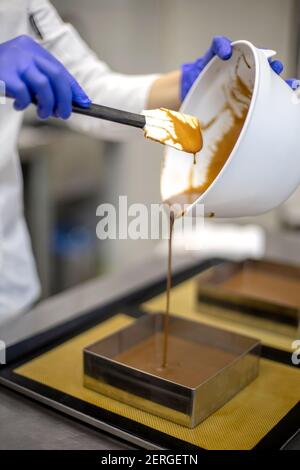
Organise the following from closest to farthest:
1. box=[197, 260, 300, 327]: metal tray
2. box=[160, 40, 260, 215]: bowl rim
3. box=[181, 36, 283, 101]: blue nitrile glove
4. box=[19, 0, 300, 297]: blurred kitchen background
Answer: box=[160, 40, 260, 215]: bowl rim, box=[181, 36, 283, 101]: blue nitrile glove, box=[197, 260, 300, 327]: metal tray, box=[19, 0, 300, 297]: blurred kitchen background

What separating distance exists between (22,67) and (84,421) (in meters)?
0.46

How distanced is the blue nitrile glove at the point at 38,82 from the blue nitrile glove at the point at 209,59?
10.0 inches

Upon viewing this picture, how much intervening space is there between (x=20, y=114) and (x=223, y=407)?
0.68m

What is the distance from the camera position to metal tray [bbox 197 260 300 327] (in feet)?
3.48

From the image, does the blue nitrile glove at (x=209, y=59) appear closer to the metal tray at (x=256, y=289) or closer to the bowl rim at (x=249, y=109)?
the bowl rim at (x=249, y=109)

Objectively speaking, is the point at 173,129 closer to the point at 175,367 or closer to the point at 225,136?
the point at 225,136

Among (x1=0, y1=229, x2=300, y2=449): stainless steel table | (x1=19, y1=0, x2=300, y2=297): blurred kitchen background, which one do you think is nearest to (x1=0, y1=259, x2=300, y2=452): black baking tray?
(x1=0, y1=229, x2=300, y2=449): stainless steel table

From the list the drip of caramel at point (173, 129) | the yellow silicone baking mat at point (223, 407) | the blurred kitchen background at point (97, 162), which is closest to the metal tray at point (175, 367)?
the yellow silicone baking mat at point (223, 407)

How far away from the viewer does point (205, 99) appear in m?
0.96

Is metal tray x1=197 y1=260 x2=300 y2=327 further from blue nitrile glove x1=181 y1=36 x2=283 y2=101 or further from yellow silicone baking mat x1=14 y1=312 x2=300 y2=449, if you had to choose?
blue nitrile glove x1=181 y1=36 x2=283 y2=101

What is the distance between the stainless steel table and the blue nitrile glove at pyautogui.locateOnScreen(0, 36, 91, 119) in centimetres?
40

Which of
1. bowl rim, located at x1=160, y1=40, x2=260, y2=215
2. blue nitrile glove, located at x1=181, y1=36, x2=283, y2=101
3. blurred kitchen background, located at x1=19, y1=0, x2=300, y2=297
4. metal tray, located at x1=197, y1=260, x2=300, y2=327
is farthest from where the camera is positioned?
blurred kitchen background, located at x1=19, y1=0, x2=300, y2=297

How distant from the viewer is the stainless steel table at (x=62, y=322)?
734 millimetres
